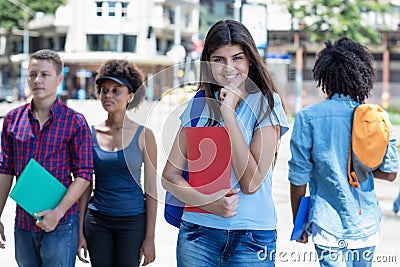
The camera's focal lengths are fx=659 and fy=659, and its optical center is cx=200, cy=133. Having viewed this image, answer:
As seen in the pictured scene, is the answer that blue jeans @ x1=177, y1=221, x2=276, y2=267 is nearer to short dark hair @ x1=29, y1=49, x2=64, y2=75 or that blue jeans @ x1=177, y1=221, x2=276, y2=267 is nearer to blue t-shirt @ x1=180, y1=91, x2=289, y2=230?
blue t-shirt @ x1=180, y1=91, x2=289, y2=230

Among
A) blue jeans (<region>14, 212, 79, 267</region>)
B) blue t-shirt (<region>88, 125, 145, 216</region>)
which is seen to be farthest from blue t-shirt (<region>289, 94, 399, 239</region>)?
blue jeans (<region>14, 212, 79, 267</region>)

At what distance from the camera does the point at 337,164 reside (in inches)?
130

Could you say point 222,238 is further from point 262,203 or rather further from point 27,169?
point 27,169

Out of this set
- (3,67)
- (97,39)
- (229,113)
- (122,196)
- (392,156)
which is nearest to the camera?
(229,113)

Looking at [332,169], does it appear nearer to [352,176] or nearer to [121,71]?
[352,176]

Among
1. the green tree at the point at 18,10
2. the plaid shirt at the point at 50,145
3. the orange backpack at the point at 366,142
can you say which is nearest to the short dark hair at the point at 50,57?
the plaid shirt at the point at 50,145

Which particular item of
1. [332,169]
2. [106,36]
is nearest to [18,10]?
[106,36]

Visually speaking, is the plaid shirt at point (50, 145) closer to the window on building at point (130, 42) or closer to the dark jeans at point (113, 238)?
the dark jeans at point (113, 238)

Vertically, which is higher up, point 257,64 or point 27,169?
point 257,64

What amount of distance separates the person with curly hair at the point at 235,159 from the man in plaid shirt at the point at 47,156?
32.4 inches

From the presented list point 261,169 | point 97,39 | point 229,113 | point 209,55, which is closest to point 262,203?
point 261,169

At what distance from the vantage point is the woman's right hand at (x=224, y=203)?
256 centimetres

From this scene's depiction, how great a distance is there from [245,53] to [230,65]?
0.09m

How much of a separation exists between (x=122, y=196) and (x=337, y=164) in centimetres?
121
